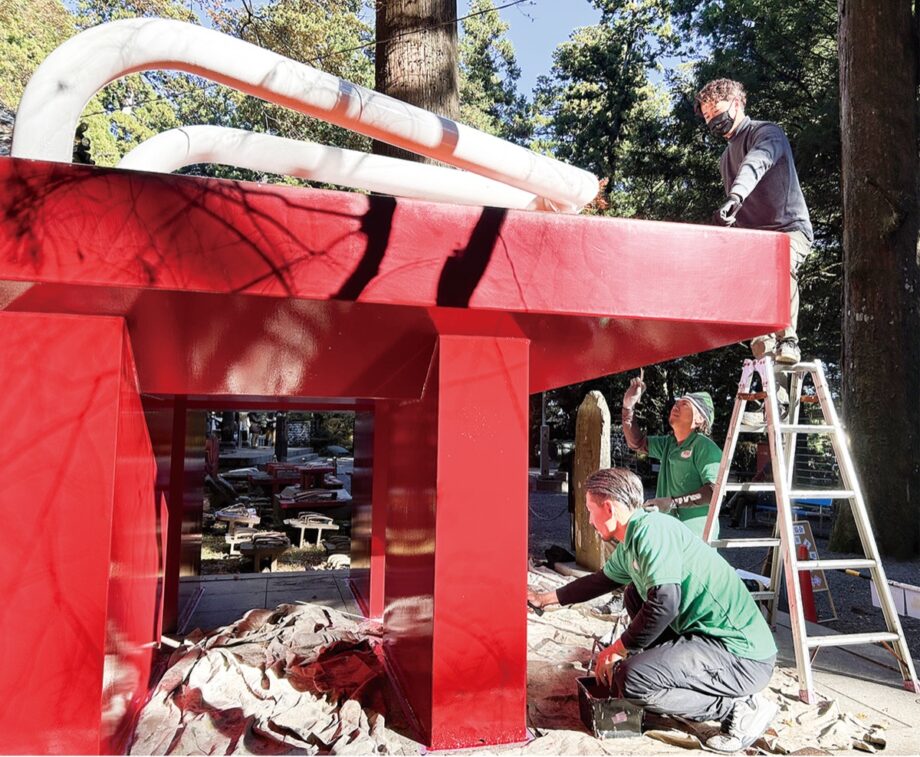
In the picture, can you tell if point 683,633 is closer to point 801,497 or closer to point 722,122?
point 801,497

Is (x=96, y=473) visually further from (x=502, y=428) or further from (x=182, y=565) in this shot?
(x=182, y=565)

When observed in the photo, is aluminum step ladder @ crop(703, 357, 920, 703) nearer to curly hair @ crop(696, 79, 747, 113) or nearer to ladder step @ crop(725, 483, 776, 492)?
ladder step @ crop(725, 483, 776, 492)

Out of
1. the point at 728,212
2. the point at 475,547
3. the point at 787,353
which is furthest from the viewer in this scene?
the point at 787,353

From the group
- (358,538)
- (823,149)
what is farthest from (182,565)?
(823,149)

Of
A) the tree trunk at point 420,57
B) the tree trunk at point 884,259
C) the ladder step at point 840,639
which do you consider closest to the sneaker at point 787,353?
the ladder step at point 840,639

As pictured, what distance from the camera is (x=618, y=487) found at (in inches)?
122

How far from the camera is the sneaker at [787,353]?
419 cm

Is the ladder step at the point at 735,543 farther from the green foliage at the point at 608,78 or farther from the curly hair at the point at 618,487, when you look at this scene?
Result: the green foliage at the point at 608,78

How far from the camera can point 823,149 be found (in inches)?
532

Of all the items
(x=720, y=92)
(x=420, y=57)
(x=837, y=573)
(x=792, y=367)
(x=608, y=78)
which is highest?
(x=608, y=78)

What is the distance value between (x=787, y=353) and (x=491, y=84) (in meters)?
27.8

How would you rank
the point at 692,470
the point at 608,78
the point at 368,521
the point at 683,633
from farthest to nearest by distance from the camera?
the point at 608,78 → the point at 368,521 → the point at 692,470 → the point at 683,633

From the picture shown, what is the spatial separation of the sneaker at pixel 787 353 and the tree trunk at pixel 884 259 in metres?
6.02

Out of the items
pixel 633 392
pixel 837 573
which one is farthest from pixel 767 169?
pixel 837 573
